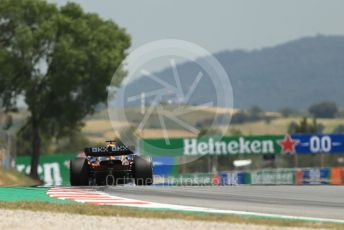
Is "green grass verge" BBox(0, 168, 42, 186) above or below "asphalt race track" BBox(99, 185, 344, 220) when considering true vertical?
above

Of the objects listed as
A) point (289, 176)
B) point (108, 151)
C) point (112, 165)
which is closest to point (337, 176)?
point (289, 176)

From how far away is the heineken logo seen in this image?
2827 inches

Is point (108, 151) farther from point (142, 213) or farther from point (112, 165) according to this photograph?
point (142, 213)

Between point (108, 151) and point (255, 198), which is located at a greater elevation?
point (108, 151)

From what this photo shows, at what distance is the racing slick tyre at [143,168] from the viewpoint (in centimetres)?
2205

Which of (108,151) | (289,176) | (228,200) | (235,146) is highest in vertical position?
(235,146)

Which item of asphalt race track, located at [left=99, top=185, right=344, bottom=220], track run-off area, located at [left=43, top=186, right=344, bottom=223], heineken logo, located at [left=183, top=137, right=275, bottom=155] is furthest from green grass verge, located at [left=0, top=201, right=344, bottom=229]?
heineken logo, located at [left=183, top=137, right=275, bottom=155]

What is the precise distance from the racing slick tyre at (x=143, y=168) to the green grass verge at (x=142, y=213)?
14.0 feet

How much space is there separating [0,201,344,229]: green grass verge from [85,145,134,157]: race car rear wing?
376 cm

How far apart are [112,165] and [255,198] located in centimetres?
362

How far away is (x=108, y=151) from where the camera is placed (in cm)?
2178

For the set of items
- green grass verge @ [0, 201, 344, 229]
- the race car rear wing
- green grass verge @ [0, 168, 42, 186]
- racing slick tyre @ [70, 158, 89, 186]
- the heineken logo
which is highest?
the heineken logo

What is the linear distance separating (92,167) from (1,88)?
41.8m

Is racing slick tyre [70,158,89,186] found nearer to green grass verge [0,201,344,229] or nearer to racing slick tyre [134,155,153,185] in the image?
racing slick tyre [134,155,153,185]
